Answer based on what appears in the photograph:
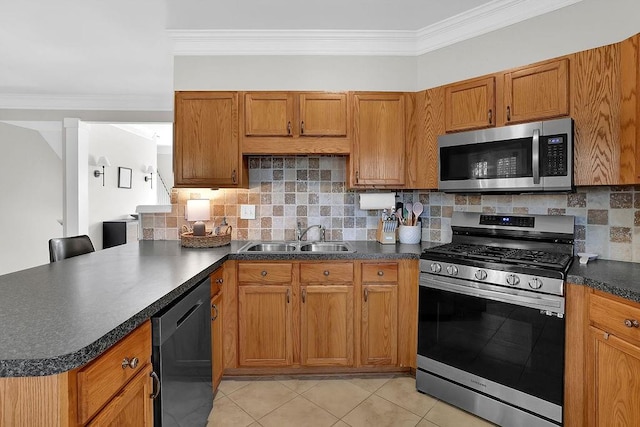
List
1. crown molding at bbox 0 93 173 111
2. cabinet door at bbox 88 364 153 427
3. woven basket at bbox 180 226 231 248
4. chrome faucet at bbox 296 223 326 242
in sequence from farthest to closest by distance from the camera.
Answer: crown molding at bbox 0 93 173 111 → chrome faucet at bbox 296 223 326 242 → woven basket at bbox 180 226 231 248 → cabinet door at bbox 88 364 153 427

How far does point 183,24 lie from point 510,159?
7.99 ft

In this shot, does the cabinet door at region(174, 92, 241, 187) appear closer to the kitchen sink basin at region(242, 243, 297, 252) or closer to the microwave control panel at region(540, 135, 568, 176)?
the kitchen sink basin at region(242, 243, 297, 252)

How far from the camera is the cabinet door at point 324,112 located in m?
2.43

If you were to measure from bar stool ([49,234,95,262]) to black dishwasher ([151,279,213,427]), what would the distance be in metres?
1.21

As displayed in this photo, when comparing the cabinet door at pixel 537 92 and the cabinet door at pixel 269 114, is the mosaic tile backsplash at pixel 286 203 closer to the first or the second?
the cabinet door at pixel 269 114

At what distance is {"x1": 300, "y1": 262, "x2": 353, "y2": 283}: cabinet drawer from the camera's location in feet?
7.21

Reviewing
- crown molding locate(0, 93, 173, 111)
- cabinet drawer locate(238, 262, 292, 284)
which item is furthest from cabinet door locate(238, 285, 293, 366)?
crown molding locate(0, 93, 173, 111)

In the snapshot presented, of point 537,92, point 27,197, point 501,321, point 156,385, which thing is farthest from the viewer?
point 27,197

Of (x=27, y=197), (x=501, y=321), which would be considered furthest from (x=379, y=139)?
(x=27, y=197)

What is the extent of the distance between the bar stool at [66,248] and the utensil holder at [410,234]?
239 cm

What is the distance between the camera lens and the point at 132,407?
3.43 feet

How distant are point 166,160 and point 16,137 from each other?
4385mm

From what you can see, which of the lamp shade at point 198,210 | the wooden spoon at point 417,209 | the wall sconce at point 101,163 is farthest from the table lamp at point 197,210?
the wall sconce at point 101,163

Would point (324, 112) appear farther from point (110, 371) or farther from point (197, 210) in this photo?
point (110, 371)
